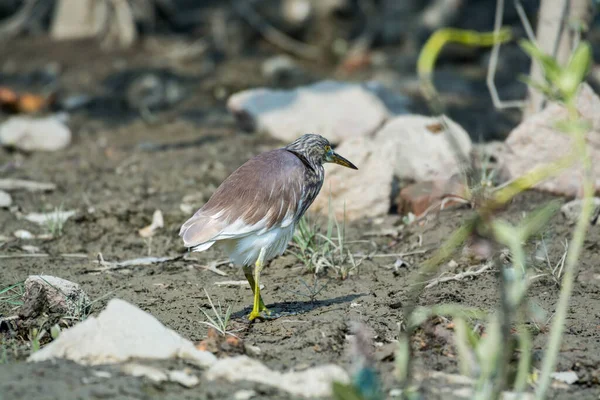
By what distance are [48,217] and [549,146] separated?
368 cm

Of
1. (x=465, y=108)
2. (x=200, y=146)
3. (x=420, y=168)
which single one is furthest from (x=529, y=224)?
(x=465, y=108)

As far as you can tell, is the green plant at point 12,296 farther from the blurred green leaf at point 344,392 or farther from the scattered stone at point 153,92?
the scattered stone at point 153,92

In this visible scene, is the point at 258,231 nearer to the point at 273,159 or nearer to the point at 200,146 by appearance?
the point at 273,159

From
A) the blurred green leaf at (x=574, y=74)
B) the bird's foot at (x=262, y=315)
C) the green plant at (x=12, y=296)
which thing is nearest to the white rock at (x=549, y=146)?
the bird's foot at (x=262, y=315)

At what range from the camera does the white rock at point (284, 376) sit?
11.0ft

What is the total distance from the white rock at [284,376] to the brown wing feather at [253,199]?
1111 mm

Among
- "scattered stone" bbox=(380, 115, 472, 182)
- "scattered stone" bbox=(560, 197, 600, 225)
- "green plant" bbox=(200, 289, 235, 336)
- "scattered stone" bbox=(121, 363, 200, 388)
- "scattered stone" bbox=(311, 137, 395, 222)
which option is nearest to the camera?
"scattered stone" bbox=(121, 363, 200, 388)

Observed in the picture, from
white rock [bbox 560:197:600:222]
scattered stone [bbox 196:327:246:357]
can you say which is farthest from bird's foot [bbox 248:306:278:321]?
white rock [bbox 560:197:600:222]

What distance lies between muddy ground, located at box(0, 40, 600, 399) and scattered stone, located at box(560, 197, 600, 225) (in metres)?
0.07

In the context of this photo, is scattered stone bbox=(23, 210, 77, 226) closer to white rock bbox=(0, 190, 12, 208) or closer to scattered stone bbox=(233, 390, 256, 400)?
white rock bbox=(0, 190, 12, 208)

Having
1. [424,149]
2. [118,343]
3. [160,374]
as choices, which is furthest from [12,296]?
[424,149]

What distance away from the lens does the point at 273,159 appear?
4.93 m

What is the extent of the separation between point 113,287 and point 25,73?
20.3 feet

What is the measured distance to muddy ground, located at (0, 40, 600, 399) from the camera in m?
3.77
